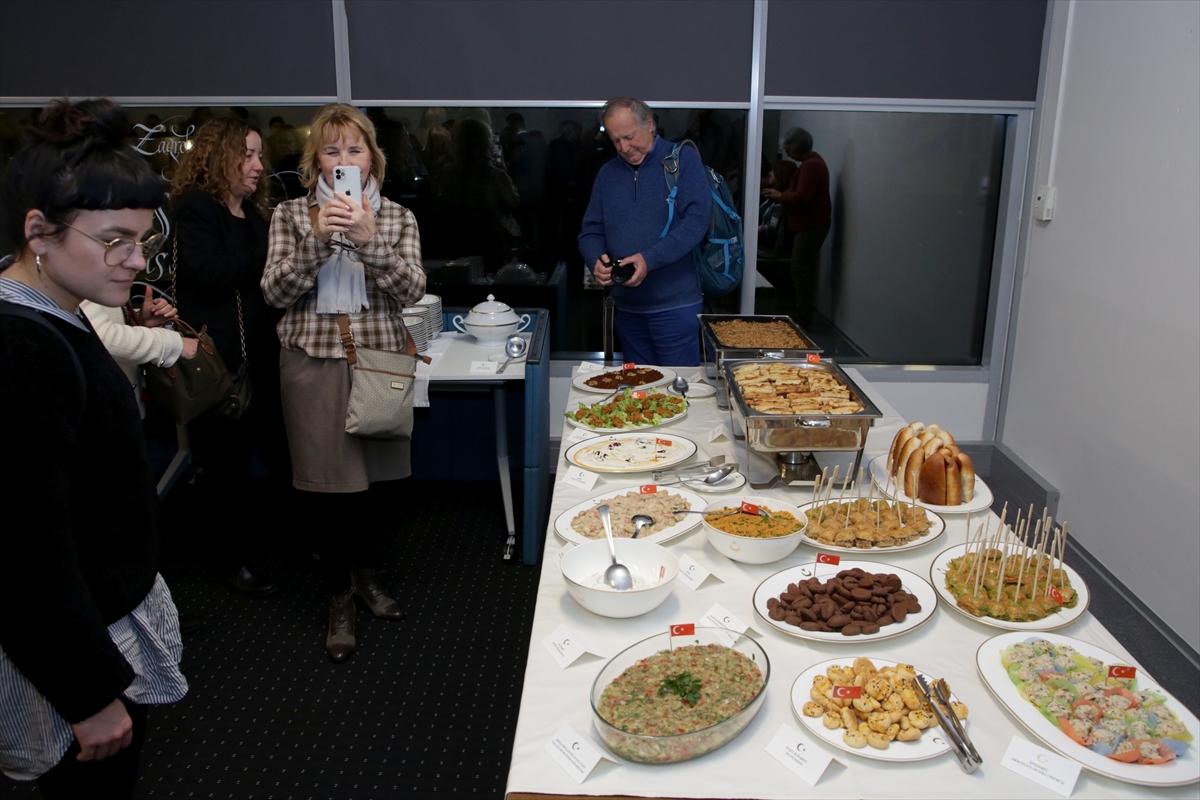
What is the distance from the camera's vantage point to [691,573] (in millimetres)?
1536

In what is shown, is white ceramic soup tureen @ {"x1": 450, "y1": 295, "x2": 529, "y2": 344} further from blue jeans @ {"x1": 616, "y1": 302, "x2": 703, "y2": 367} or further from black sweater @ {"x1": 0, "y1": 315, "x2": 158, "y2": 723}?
black sweater @ {"x1": 0, "y1": 315, "x2": 158, "y2": 723}

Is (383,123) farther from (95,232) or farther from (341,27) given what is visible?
(95,232)

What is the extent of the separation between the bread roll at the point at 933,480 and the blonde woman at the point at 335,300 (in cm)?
135

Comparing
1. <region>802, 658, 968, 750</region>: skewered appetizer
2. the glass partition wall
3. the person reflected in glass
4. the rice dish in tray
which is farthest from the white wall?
the person reflected in glass

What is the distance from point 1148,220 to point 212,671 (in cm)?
314

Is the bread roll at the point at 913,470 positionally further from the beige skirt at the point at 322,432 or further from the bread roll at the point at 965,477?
the beige skirt at the point at 322,432

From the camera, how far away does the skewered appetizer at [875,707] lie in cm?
112

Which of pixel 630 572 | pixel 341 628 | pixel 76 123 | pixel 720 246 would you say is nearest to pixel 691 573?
pixel 630 572

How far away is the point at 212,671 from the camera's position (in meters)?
2.47

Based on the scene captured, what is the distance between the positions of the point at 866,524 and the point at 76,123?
1421 mm

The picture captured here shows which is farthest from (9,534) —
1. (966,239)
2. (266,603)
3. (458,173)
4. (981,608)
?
(966,239)

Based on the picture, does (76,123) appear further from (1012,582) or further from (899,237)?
(899,237)

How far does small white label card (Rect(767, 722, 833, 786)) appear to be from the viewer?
3.55 ft

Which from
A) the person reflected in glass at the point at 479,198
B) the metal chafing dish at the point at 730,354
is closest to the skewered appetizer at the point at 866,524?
the metal chafing dish at the point at 730,354
